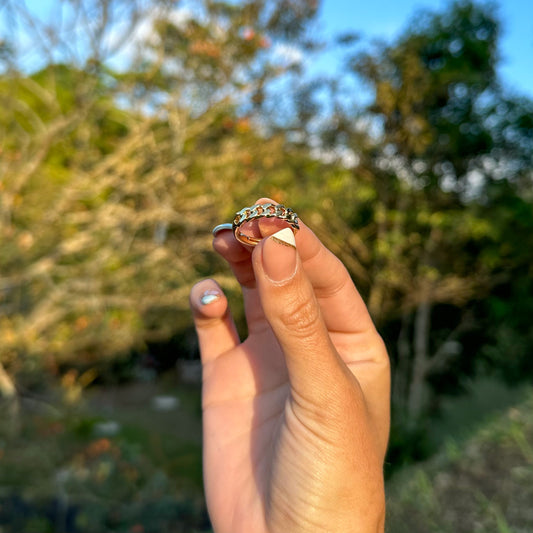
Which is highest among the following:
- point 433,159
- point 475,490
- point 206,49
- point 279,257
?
point 206,49

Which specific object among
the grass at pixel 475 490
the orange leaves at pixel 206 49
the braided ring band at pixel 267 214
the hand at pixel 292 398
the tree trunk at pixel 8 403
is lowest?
the grass at pixel 475 490

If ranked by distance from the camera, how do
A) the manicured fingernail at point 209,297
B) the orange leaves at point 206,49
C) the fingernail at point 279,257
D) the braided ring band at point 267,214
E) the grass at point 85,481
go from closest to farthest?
the fingernail at point 279,257 → the braided ring band at point 267,214 → the manicured fingernail at point 209,297 → the grass at point 85,481 → the orange leaves at point 206,49

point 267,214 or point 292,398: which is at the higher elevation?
point 267,214

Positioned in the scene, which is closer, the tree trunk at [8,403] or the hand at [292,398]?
the hand at [292,398]

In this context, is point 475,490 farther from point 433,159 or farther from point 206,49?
point 206,49

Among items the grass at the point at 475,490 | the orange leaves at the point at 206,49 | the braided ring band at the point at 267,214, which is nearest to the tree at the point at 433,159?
the orange leaves at the point at 206,49

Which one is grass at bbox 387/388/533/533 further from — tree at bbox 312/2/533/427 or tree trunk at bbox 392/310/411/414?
tree trunk at bbox 392/310/411/414

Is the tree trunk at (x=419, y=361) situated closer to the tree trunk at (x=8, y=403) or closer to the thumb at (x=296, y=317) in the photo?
the tree trunk at (x=8, y=403)

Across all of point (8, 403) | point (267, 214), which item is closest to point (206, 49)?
point (8, 403)

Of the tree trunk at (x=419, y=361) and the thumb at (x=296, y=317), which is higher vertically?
the thumb at (x=296, y=317)
